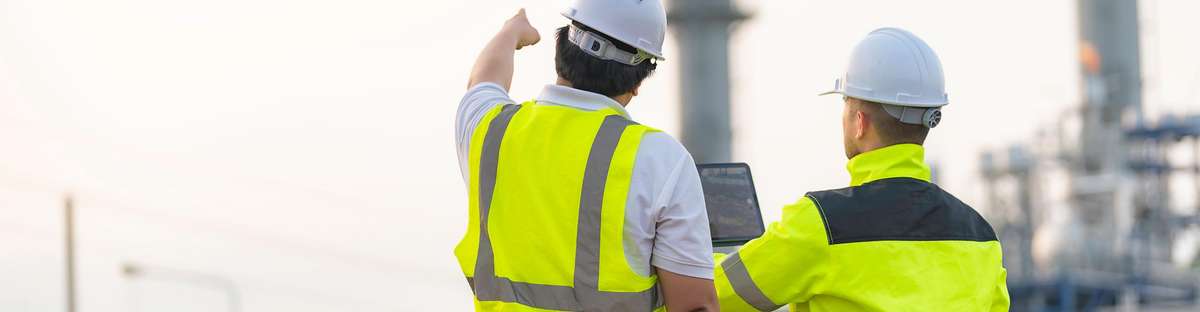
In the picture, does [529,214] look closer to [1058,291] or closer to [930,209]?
[930,209]

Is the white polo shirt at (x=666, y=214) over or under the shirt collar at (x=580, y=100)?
under

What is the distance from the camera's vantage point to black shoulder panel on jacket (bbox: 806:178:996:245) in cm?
298

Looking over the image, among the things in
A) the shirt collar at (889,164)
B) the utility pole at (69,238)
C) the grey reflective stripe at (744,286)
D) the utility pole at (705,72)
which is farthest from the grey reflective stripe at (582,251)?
the utility pole at (705,72)

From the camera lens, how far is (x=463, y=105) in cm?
303

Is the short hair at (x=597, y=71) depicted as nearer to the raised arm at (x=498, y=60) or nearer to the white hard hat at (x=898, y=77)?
the raised arm at (x=498, y=60)

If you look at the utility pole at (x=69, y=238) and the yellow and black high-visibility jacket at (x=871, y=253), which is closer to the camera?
the yellow and black high-visibility jacket at (x=871, y=253)

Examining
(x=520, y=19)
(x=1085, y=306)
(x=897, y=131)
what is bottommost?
(x=1085, y=306)

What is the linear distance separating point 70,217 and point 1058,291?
855 inches

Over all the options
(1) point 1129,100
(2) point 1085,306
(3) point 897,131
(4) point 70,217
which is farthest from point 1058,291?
(3) point 897,131

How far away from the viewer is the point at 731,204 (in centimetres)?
317

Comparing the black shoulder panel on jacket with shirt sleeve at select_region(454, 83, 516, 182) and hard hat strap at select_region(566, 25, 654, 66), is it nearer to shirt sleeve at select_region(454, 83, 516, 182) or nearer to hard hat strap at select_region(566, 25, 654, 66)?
hard hat strap at select_region(566, 25, 654, 66)

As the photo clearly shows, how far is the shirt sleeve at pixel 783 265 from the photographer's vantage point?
295cm

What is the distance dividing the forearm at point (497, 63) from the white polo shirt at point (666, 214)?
18.1 inches

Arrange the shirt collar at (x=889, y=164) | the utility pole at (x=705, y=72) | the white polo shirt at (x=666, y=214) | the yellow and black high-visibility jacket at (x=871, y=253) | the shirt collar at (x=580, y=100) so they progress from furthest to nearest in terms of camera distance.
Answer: the utility pole at (x=705, y=72), the shirt collar at (x=889, y=164), the yellow and black high-visibility jacket at (x=871, y=253), the shirt collar at (x=580, y=100), the white polo shirt at (x=666, y=214)
